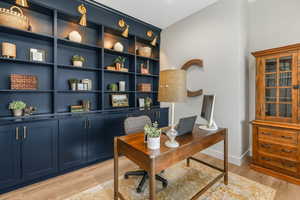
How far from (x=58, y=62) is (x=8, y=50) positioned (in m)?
0.66

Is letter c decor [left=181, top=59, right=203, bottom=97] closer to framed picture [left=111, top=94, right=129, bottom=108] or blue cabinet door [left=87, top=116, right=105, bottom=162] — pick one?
framed picture [left=111, top=94, right=129, bottom=108]

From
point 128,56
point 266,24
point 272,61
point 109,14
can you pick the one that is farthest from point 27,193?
point 266,24

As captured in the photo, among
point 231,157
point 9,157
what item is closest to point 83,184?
point 9,157

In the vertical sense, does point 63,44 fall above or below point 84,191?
above

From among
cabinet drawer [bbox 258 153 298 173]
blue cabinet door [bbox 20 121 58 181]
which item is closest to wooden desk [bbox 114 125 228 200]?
cabinet drawer [bbox 258 153 298 173]

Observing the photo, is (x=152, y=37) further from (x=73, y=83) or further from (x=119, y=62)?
(x=73, y=83)

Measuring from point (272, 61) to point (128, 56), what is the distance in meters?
2.75

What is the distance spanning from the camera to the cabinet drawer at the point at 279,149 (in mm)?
1946

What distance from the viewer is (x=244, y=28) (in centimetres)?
259

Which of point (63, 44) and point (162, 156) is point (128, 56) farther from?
point (162, 156)

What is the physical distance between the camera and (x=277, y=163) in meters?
2.06

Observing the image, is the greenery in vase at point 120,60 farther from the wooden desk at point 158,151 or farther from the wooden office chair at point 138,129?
the wooden desk at point 158,151

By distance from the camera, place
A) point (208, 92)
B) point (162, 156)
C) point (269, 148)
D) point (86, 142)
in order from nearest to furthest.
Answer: point (162, 156) → point (269, 148) → point (86, 142) → point (208, 92)

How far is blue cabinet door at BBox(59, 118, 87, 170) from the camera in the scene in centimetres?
214
